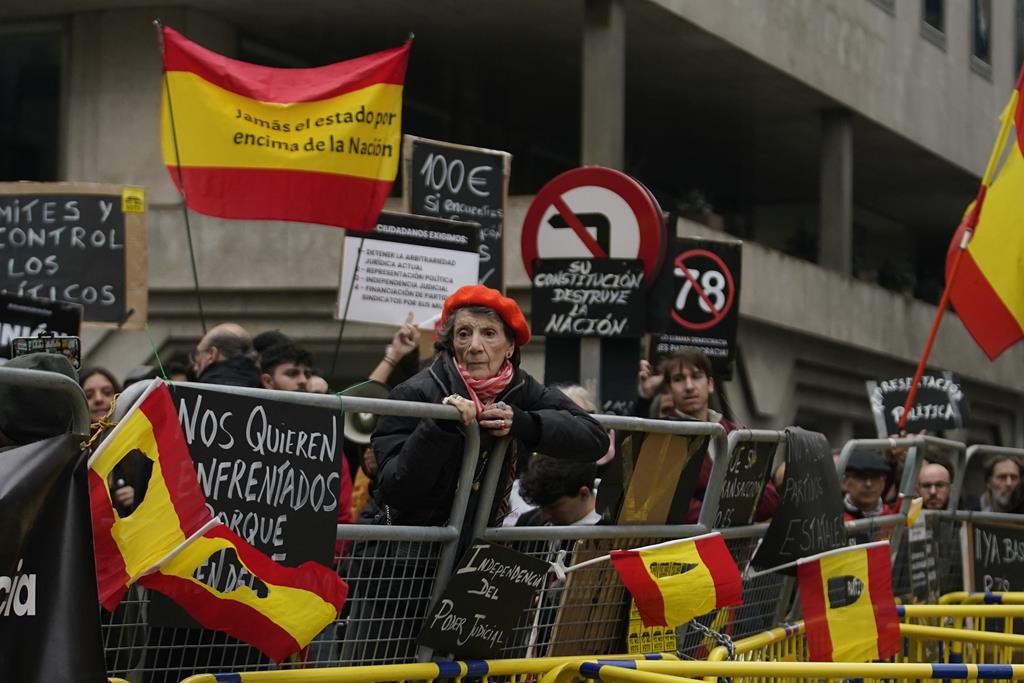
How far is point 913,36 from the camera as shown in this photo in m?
28.3

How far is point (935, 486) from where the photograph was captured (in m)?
10.4

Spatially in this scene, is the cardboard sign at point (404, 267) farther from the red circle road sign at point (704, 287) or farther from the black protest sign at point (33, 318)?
the red circle road sign at point (704, 287)

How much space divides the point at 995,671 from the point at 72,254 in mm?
6485

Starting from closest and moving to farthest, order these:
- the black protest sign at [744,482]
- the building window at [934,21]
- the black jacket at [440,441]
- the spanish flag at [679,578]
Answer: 1. the black jacket at [440,441]
2. the spanish flag at [679,578]
3. the black protest sign at [744,482]
4. the building window at [934,21]

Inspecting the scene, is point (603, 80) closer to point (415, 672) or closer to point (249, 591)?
point (415, 672)

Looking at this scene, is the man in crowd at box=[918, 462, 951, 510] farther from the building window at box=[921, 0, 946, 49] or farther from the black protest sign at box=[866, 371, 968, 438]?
the building window at box=[921, 0, 946, 49]

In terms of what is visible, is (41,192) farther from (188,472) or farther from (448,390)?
(188,472)

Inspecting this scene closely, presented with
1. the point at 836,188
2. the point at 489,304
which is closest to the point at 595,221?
the point at 489,304

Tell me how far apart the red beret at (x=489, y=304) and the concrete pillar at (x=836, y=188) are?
20.2 m

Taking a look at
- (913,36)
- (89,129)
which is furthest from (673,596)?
(913,36)

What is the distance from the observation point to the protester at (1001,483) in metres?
10.3

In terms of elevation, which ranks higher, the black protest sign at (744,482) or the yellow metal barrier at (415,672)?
the black protest sign at (744,482)

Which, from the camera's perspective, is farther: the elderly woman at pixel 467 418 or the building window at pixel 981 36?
the building window at pixel 981 36

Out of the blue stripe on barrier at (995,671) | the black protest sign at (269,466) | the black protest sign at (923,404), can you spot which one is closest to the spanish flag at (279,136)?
the black protest sign at (269,466)
